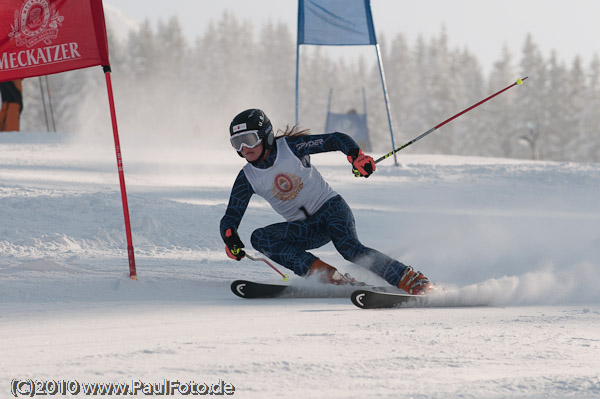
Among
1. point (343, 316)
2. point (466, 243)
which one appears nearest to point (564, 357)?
point (343, 316)

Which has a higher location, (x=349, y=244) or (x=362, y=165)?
(x=362, y=165)

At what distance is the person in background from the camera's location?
1477 cm

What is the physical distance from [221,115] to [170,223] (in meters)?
54.7

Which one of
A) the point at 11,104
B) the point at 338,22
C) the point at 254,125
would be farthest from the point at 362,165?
the point at 11,104

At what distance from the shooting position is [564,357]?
2.67m

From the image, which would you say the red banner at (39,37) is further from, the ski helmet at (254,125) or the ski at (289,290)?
the ski at (289,290)

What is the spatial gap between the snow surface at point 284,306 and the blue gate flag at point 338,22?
3.44 metres

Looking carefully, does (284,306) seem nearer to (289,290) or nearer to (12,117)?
(289,290)

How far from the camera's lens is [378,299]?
3799mm

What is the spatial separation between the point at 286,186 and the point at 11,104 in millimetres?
13188

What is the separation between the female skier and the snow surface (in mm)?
280

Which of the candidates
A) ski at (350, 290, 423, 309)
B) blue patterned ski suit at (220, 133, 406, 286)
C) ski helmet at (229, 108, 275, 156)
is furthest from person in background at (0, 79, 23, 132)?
ski at (350, 290, 423, 309)

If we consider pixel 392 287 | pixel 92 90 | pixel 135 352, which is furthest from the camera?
pixel 92 90

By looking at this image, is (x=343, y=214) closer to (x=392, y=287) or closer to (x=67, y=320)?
(x=392, y=287)
